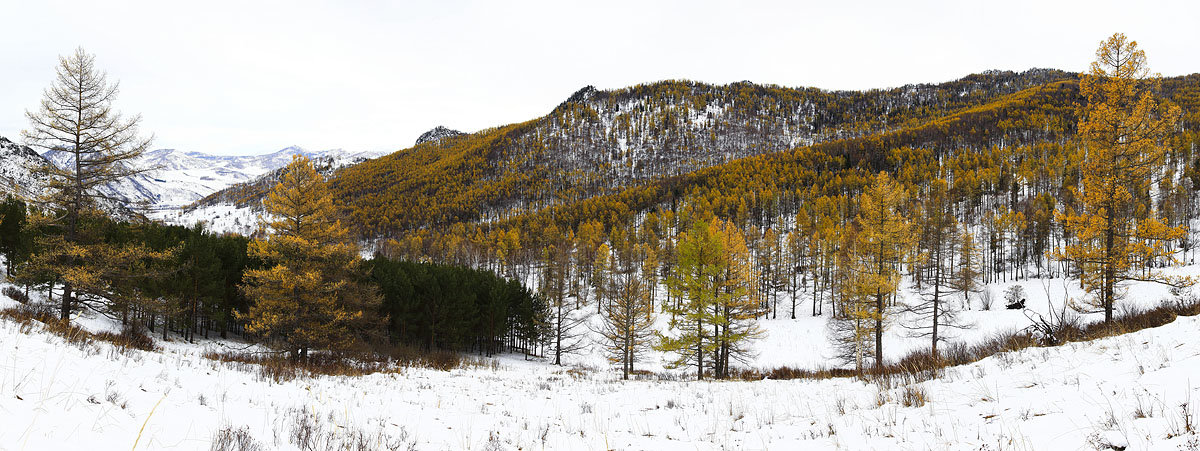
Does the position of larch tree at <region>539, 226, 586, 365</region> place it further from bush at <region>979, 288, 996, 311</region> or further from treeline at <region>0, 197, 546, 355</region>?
bush at <region>979, 288, 996, 311</region>

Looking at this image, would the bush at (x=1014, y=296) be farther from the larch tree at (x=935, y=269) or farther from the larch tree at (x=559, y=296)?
the larch tree at (x=559, y=296)

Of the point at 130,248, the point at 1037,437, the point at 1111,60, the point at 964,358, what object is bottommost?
the point at 964,358

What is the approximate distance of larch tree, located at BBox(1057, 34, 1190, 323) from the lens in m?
15.9

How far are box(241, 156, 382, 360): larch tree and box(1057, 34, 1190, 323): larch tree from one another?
1152 inches

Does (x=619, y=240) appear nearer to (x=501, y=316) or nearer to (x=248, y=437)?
(x=501, y=316)

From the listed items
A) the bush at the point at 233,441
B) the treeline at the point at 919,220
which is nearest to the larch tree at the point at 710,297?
the treeline at the point at 919,220

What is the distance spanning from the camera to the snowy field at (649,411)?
3602mm

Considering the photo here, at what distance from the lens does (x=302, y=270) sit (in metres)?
18.9

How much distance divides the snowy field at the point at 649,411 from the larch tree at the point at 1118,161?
1322 cm

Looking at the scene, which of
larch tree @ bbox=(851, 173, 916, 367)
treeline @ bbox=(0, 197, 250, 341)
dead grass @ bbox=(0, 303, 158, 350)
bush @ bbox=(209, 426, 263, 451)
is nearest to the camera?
bush @ bbox=(209, 426, 263, 451)

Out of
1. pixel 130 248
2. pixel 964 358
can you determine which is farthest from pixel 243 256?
pixel 964 358

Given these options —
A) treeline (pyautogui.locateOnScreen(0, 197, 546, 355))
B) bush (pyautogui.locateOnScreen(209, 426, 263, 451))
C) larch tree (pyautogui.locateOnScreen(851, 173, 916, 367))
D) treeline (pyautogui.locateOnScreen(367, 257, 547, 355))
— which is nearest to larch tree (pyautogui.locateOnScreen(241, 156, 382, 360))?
treeline (pyautogui.locateOnScreen(0, 197, 546, 355))

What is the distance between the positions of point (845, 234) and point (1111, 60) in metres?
42.9

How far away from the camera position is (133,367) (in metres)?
6.71
